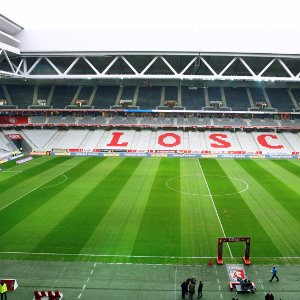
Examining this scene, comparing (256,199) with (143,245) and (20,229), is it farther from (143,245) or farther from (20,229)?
(20,229)

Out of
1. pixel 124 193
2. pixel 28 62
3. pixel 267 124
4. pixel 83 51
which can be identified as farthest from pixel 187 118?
pixel 124 193

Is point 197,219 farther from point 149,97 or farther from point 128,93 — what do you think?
point 128,93

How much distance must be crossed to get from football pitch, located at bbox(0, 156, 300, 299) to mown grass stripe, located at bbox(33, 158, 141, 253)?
0.20 ft

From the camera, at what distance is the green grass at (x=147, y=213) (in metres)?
18.6

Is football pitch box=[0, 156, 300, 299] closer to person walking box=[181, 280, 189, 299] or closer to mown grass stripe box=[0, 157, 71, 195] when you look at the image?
mown grass stripe box=[0, 157, 71, 195]

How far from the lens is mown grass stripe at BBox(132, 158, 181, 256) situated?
1888cm

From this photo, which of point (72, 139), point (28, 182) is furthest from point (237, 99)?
point (28, 182)

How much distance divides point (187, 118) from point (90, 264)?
48404mm

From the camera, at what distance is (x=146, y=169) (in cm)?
4125

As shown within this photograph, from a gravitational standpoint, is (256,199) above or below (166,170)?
below

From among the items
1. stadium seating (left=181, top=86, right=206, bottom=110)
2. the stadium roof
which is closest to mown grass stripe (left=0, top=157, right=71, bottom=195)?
the stadium roof

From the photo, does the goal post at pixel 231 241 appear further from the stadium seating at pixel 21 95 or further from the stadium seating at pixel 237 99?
the stadium seating at pixel 21 95

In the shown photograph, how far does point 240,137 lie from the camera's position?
5850 centimetres

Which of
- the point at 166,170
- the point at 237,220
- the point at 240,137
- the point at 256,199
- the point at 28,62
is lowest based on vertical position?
the point at 237,220
